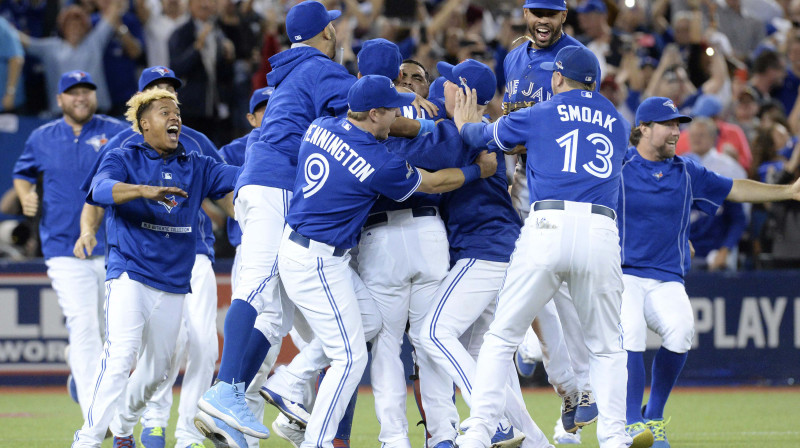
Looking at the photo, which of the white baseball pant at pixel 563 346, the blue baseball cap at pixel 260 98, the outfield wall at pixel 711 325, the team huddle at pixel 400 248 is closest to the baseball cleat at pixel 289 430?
the team huddle at pixel 400 248

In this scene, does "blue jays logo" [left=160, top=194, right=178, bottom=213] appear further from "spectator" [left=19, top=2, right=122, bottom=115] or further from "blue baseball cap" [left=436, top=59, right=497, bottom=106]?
"spectator" [left=19, top=2, right=122, bottom=115]

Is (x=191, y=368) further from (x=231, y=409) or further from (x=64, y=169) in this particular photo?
(x=64, y=169)

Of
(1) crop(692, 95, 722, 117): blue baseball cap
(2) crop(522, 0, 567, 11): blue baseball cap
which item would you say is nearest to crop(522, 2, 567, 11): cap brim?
(2) crop(522, 0, 567, 11): blue baseball cap

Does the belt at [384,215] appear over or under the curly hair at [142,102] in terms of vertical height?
under

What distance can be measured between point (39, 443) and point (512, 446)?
3.74m

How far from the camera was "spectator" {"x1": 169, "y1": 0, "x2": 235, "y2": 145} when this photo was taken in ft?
45.8

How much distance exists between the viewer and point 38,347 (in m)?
12.8

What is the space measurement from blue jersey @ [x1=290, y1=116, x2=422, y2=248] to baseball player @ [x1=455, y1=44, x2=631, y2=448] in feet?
2.38

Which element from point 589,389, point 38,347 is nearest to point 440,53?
A: point 38,347

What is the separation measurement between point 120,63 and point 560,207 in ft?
29.5

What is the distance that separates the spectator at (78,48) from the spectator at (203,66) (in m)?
0.85

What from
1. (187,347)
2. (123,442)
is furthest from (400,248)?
(123,442)

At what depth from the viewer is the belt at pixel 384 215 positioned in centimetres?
738

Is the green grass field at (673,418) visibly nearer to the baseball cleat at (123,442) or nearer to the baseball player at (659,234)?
the baseball player at (659,234)
